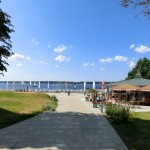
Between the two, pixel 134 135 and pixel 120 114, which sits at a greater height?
pixel 120 114

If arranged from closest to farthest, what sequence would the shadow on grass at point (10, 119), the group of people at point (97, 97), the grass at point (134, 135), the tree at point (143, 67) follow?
the grass at point (134, 135), the shadow on grass at point (10, 119), the group of people at point (97, 97), the tree at point (143, 67)

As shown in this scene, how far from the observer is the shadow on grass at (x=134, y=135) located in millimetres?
11820

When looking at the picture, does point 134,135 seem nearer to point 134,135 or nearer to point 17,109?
point 134,135

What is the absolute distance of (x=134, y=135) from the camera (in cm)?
1400

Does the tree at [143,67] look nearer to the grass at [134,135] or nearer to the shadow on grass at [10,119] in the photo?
the shadow on grass at [10,119]

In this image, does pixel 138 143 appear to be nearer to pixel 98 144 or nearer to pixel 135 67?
pixel 98 144

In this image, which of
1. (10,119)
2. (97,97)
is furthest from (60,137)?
(97,97)

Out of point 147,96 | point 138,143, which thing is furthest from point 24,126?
point 147,96

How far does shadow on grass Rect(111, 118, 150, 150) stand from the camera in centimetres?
1182

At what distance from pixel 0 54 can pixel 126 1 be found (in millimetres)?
11369

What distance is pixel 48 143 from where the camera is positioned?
11617 mm

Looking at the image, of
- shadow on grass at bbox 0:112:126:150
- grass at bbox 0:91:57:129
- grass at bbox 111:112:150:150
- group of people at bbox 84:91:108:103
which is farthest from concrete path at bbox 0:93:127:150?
group of people at bbox 84:91:108:103

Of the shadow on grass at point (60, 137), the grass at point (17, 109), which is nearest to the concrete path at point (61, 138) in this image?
the shadow on grass at point (60, 137)

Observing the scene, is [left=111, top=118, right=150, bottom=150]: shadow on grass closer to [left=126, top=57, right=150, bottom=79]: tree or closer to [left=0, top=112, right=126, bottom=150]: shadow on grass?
[left=0, top=112, right=126, bottom=150]: shadow on grass
